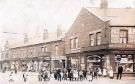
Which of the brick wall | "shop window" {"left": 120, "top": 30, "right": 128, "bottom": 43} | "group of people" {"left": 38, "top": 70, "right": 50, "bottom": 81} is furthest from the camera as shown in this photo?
"group of people" {"left": 38, "top": 70, "right": 50, "bottom": 81}

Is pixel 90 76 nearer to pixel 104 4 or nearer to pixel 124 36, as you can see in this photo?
pixel 124 36

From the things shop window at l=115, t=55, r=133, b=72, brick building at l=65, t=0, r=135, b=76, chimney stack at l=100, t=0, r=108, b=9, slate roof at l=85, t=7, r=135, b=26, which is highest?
chimney stack at l=100, t=0, r=108, b=9

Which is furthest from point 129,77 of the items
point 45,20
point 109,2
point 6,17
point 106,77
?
point 6,17

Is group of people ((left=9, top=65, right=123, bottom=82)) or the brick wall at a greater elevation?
the brick wall

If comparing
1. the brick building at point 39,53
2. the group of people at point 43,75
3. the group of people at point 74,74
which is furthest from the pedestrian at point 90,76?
the group of people at point 43,75

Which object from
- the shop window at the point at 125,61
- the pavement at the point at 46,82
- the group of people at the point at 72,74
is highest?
the shop window at the point at 125,61

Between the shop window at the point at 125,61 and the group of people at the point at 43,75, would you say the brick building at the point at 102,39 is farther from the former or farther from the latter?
the group of people at the point at 43,75

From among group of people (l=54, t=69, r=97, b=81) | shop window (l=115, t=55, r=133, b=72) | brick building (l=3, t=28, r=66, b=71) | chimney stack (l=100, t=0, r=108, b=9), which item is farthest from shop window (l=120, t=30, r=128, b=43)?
brick building (l=3, t=28, r=66, b=71)

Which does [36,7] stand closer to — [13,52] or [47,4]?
[47,4]

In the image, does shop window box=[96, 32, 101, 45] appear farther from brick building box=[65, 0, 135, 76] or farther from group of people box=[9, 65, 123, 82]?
group of people box=[9, 65, 123, 82]
